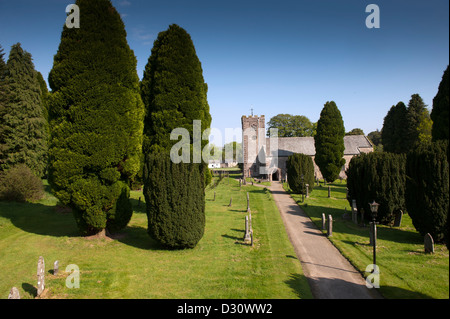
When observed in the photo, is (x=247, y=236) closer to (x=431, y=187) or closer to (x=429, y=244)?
(x=429, y=244)

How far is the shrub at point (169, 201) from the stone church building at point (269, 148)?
35985 millimetres

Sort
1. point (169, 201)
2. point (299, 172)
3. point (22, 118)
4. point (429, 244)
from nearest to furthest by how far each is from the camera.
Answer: point (429, 244), point (169, 201), point (22, 118), point (299, 172)

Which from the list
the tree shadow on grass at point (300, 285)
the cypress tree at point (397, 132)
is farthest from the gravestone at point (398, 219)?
the cypress tree at point (397, 132)

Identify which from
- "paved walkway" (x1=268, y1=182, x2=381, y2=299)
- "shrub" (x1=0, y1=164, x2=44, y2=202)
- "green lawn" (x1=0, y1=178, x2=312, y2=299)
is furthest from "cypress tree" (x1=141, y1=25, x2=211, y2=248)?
"shrub" (x1=0, y1=164, x2=44, y2=202)

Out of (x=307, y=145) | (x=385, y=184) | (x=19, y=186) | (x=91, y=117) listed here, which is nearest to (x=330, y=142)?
(x=307, y=145)

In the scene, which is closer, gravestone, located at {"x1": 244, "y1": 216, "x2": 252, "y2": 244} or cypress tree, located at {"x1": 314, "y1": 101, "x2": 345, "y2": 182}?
gravestone, located at {"x1": 244, "y1": 216, "x2": 252, "y2": 244}

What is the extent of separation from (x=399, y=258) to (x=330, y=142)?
28563mm

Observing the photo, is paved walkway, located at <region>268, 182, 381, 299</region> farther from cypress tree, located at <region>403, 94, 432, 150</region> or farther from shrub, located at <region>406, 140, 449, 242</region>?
cypress tree, located at <region>403, 94, 432, 150</region>

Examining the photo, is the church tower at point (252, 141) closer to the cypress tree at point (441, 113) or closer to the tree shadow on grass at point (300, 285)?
the cypress tree at point (441, 113)

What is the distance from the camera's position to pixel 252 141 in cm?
5000

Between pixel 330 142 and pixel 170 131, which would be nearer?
pixel 170 131

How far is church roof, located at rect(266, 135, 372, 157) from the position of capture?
4838 centimetres

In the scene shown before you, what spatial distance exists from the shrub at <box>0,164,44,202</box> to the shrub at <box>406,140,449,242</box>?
2816 cm

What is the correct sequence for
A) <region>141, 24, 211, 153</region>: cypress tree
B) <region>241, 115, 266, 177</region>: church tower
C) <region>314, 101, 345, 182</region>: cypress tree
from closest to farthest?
<region>141, 24, 211, 153</region>: cypress tree → <region>314, 101, 345, 182</region>: cypress tree → <region>241, 115, 266, 177</region>: church tower
